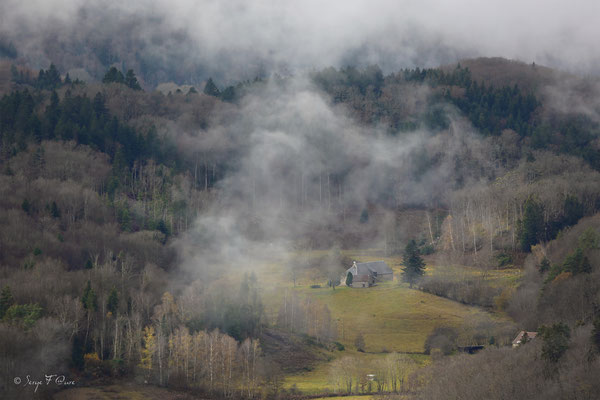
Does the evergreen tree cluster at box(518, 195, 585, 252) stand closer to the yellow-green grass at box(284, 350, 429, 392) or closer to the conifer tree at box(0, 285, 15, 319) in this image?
the yellow-green grass at box(284, 350, 429, 392)

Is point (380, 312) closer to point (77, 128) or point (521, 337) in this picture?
point (521, 337)

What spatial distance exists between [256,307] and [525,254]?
6256cm

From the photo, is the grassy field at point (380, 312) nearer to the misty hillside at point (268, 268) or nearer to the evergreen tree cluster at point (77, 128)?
the misty hillside at point (268, 268)

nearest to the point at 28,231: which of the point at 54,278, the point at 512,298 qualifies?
the point at 54,278

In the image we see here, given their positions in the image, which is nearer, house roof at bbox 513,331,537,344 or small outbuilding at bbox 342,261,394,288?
house roof at bbox 513,331,537,344

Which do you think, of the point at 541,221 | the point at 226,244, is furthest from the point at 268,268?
the point at 541,221

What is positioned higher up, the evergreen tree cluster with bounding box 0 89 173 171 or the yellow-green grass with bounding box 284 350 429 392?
the evergreen tree cluster with bounding box 0 89 173 171

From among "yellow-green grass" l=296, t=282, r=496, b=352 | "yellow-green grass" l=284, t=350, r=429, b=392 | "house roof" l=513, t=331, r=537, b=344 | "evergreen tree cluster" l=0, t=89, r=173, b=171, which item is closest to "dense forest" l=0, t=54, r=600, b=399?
"evergreen tree cluster" l=0, t=89, r=173, b=171

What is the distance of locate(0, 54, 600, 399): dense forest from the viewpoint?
7462 centimetres

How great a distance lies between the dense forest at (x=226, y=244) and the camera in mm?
74625

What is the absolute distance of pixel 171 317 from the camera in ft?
285

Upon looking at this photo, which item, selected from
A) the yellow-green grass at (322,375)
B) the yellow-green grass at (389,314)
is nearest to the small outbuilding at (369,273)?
the yellow-green grass at (389,314)

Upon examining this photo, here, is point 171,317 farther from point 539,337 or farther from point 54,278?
point 539,337

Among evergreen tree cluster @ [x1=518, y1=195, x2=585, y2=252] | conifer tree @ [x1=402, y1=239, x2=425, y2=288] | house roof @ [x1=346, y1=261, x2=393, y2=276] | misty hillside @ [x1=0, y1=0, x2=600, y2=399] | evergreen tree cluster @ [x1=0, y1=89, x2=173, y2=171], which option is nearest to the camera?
misty hillside @ [x1=0, y1=0, x2=600, y2=399]
